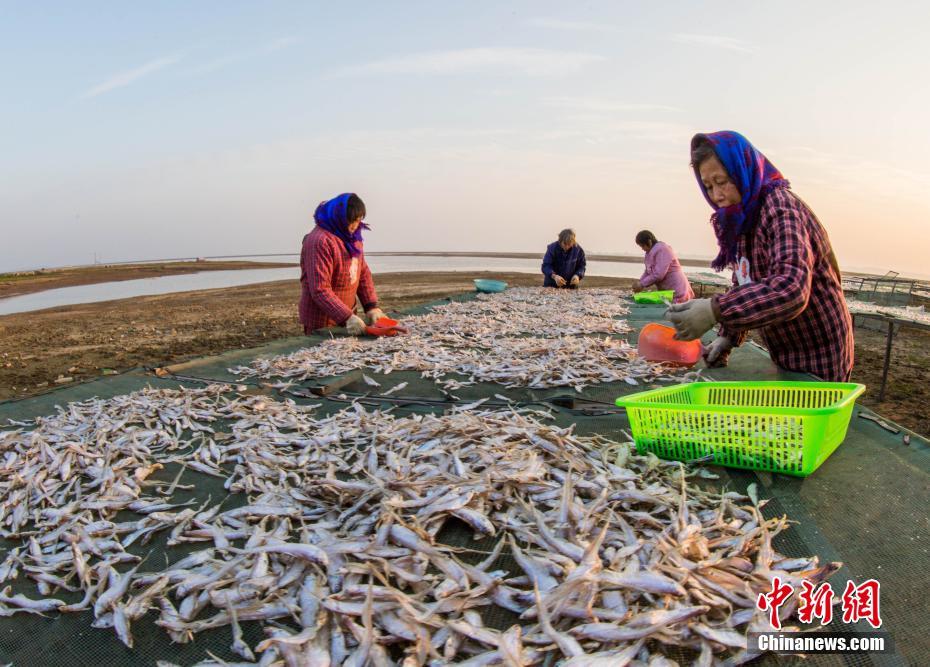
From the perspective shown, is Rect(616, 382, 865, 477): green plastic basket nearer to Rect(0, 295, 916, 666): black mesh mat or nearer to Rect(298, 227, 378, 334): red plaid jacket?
Rect(0, 295, 916, 666): black mesh mat

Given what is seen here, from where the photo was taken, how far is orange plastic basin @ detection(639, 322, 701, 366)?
383 cm

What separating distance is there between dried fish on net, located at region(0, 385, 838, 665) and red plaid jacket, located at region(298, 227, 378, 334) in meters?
2.90

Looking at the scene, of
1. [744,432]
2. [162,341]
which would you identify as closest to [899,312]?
[744,432]

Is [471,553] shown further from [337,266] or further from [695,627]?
[337,266]

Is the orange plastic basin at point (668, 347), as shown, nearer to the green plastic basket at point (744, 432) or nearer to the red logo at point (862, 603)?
the green plastic basket at point (744, 432)

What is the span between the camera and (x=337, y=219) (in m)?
5.48

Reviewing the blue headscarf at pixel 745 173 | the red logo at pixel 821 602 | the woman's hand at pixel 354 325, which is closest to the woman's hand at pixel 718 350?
the blue headscarf at pixel 745 173

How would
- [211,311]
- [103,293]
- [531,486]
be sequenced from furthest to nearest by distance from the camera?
[103,293] → [211,311] → [531,486]

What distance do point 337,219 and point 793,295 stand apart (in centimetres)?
427

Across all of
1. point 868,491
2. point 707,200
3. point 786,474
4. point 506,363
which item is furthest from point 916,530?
point 506,363

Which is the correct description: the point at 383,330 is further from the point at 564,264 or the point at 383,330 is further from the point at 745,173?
the point at 564,264

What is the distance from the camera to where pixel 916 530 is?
5.89 feet

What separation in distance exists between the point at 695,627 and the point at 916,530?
105cm

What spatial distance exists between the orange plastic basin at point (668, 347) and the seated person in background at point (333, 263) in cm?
283
